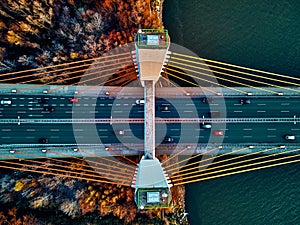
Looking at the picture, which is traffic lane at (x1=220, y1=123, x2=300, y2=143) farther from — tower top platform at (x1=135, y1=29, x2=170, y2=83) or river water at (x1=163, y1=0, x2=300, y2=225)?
tower top platform at (x1=135, y1=29, x2=170, y2=83)

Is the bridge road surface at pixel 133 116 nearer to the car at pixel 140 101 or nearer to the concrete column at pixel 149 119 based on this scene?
the car at pixel 140 101

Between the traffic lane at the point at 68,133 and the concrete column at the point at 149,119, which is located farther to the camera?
the traffic lane at the point at 68,133

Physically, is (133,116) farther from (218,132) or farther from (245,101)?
(245,101)

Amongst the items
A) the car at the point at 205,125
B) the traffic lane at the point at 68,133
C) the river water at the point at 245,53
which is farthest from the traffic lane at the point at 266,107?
the traffic lane at the point at 68,133

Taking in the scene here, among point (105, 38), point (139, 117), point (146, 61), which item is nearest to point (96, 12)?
point (105, 38)

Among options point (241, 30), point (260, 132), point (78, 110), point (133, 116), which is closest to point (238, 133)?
point (260, 132)
